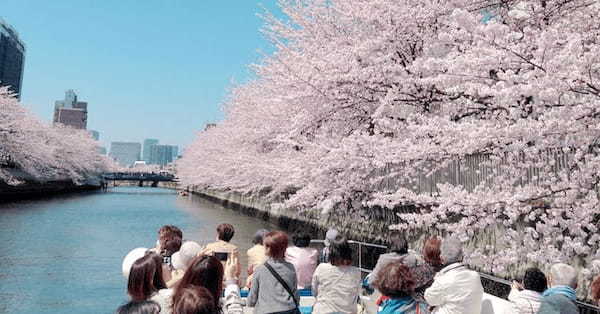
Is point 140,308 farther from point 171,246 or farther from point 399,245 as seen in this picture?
point 399,245

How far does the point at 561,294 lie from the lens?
345 cm

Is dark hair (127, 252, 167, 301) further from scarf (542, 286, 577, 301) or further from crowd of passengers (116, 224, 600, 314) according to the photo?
scarf (542, 286, 577, 301)

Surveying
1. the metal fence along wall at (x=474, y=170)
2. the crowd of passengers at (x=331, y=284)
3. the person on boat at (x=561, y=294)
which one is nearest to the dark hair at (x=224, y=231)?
the crowd of passengers at (x=331, y=284)

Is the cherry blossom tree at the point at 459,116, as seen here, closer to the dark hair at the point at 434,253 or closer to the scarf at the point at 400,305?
the dark hair at the point at 434,253

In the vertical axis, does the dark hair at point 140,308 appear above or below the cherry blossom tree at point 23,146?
below

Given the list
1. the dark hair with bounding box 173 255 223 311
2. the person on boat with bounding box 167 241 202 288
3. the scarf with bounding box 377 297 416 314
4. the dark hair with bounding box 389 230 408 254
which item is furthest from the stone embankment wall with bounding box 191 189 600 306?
the dark hair with bounding box 173 255 223 311

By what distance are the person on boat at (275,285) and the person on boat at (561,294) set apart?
76.1 inches

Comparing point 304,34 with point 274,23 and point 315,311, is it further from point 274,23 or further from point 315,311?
point 315,311

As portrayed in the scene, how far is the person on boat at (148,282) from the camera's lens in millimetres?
Result: 2705

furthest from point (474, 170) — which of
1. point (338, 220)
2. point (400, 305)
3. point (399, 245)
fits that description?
point (338, 220)

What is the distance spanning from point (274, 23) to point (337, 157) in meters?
6.78

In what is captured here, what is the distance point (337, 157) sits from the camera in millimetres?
8797

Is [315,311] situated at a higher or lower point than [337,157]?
lower

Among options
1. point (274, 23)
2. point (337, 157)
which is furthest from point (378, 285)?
point (274, 23)
